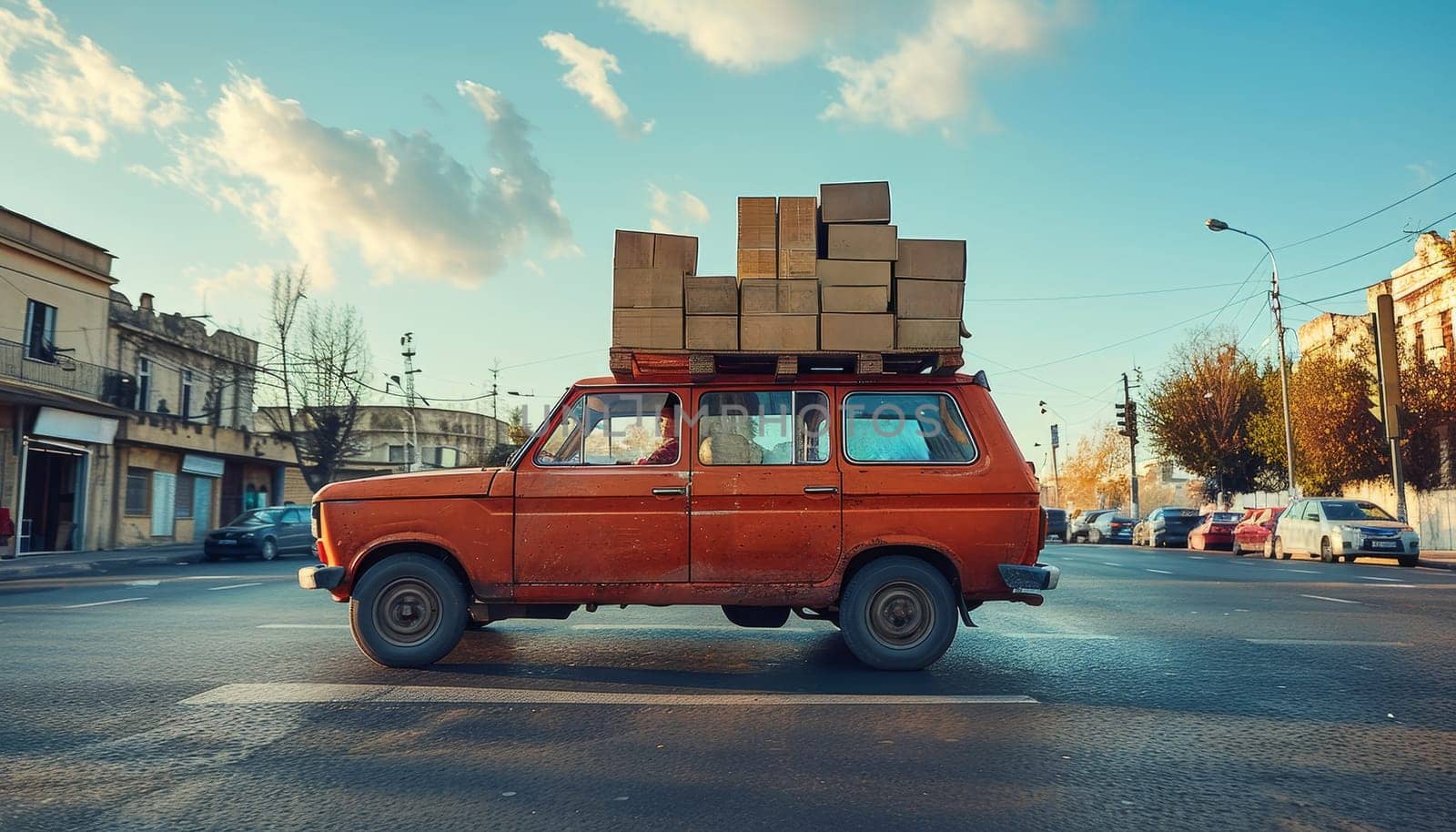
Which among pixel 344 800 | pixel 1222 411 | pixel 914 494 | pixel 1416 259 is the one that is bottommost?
pixel 344 800

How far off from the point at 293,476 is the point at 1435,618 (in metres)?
51.0

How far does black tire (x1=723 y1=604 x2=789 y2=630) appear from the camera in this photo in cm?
730

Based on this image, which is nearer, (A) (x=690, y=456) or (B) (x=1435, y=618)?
(A) (x=690, y=456)

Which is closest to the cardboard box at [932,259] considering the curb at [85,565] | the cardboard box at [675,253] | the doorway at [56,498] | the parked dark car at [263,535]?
the cardboard box at [675,253]

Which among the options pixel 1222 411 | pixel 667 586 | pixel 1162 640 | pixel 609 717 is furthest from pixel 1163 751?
pixel 1222 411

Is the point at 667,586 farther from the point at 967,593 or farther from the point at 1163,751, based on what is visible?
the point at 1163,751

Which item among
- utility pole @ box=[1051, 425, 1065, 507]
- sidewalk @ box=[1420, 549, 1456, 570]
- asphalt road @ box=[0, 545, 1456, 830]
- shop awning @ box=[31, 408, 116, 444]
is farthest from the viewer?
utility pole @ box=[1051, 425, 1065, 507]

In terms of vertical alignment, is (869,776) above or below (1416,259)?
below

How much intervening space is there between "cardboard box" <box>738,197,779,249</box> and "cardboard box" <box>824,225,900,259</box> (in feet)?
1.26

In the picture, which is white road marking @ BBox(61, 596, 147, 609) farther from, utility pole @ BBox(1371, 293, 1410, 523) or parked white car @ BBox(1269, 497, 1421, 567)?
utility pole @ BBox(1371, 293, 1410, 523)

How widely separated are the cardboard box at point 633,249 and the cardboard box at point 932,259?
1.69m

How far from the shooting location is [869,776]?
403 cm

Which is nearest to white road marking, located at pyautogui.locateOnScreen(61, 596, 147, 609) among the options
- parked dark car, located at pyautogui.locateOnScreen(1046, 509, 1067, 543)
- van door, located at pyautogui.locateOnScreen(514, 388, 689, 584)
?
van door, located at pyautogui.locateOnScreen(514, 388, 689, 584)

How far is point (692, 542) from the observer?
639 cm
